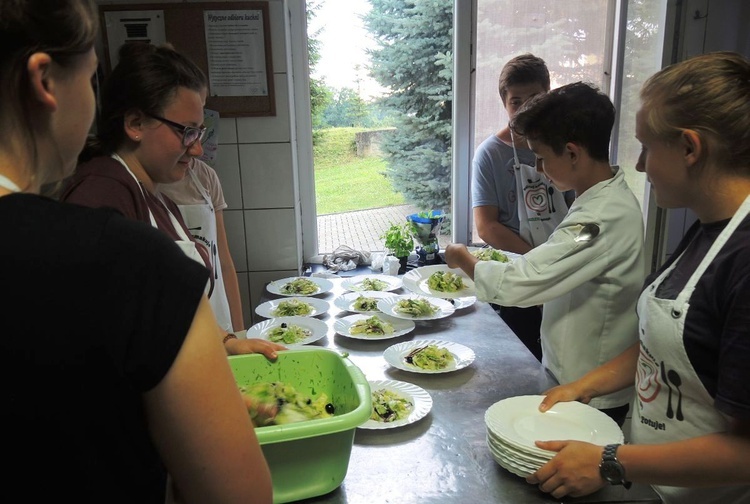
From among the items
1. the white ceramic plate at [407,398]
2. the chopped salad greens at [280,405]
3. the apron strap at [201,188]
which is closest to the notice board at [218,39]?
the apron strap at [201,188]

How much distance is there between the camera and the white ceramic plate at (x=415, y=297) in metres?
2.13

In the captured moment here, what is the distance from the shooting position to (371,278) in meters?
2.67

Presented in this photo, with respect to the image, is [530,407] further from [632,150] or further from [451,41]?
[451,41]

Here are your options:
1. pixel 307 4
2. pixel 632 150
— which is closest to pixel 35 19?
pixel 307 4

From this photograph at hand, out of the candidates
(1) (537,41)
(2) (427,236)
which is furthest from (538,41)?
(2) (427,236)

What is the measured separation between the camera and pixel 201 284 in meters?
0.60

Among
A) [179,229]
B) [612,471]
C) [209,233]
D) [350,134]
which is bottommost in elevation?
[612,471]

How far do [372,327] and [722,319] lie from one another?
1.24 meters

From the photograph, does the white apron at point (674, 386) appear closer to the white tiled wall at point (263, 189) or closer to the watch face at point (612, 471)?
the watch face at point (612, 471)

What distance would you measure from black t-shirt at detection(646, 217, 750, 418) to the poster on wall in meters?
2.19

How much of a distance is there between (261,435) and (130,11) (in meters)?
2.40

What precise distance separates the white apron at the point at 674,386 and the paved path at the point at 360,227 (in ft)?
7.40

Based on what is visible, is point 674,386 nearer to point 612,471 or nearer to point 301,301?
point 612,471

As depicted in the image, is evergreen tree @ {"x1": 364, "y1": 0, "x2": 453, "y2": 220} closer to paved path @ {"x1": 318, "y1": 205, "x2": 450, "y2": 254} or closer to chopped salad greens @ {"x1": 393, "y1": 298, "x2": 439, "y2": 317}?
paved path @ {"x1": 318, "y1": 205, "x2": 450, "y2": 254}
